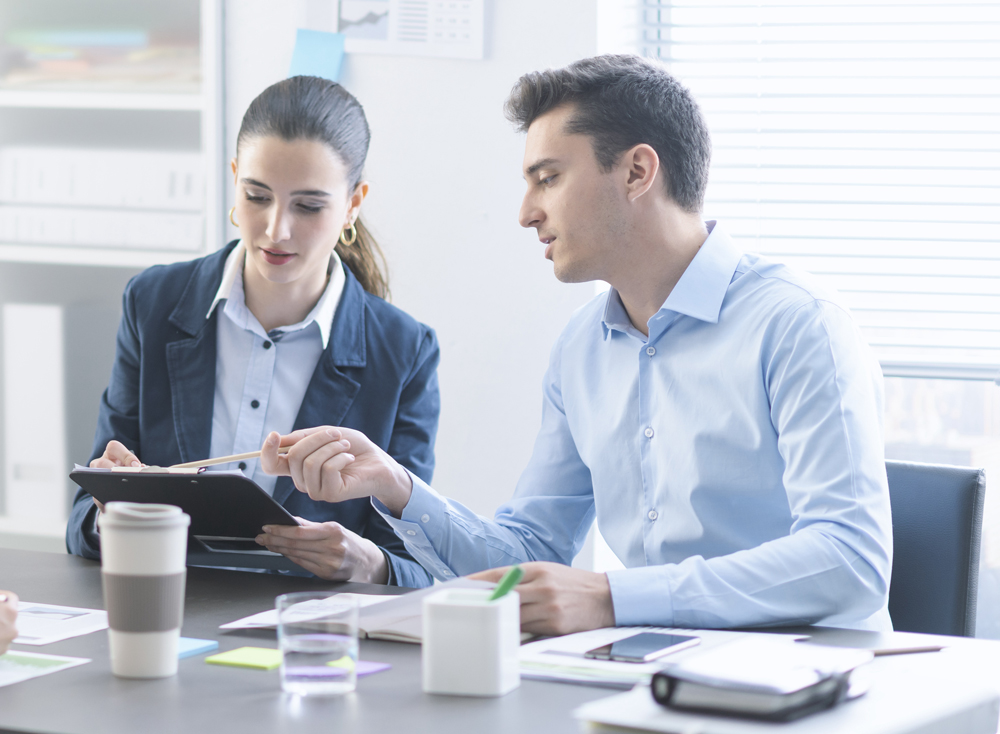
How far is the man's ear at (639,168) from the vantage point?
61.5 inches

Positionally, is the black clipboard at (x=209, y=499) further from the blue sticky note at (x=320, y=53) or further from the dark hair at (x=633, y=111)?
the blue sticky note at (x=320, y=53)

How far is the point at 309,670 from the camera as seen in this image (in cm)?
89

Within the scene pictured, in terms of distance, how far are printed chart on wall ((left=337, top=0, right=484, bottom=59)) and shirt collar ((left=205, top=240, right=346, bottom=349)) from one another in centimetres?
72

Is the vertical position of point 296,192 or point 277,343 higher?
point 296,192

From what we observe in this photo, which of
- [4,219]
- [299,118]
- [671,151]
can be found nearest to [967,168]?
[671,151]

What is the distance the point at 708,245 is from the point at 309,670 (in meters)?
0.89

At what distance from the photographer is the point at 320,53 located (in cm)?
243

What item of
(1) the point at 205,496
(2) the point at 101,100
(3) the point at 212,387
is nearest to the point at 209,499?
(1) the point at 205,496

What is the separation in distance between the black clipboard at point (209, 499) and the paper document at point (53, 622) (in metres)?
0.17

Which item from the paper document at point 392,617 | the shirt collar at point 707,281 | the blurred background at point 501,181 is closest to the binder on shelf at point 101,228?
the blurred background at point 501,181

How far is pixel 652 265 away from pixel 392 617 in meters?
0.71

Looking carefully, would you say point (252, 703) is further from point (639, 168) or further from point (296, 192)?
point (296, 192)

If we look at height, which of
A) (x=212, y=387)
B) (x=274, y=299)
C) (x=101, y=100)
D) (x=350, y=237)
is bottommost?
(x=212, y=387)

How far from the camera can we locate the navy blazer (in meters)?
1.77
